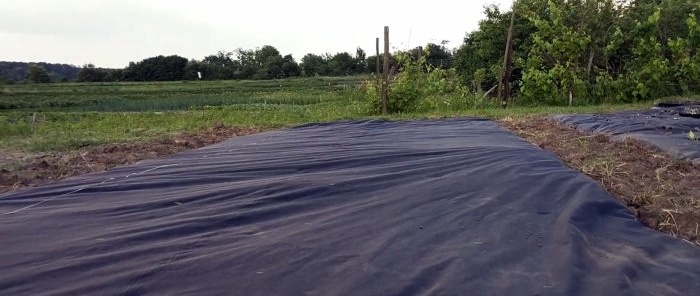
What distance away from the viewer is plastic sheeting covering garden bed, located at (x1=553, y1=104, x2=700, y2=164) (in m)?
4.32

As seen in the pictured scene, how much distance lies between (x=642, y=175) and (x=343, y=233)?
7.73 feet

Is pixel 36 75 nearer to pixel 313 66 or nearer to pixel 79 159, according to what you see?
pixel 313 66

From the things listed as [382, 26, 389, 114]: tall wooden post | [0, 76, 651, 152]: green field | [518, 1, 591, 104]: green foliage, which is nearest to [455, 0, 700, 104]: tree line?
[518, 1, 591, 104]: green foliage

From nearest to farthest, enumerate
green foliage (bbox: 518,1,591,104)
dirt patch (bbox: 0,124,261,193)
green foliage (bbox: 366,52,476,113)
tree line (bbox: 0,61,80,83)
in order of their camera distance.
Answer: dirt patch (bbox: 0,124,261,193)
green foliage (bbox: 366,52,476,113)
green foliage (bbox: 518,1,591,104)
tree line (bbox: 0,61,80,83)

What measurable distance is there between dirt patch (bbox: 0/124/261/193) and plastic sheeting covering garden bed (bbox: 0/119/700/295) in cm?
81

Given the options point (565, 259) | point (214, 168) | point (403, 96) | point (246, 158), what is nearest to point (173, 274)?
point (565, 259)

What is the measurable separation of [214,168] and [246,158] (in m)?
0.43

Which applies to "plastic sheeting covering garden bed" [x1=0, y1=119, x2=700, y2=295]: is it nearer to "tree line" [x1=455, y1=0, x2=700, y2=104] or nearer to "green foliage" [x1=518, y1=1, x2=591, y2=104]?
"green foliage" [x1=518, y1=1, x2=591, y2=104]

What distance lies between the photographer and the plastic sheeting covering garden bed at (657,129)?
4316 mm

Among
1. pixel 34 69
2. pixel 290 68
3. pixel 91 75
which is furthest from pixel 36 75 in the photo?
pixel 290 68

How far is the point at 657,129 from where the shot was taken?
5367 millimetres

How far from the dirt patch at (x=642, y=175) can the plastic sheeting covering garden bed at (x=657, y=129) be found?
0.11 metres

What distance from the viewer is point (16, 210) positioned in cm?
317

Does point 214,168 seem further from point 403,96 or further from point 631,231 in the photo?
point 403,96
